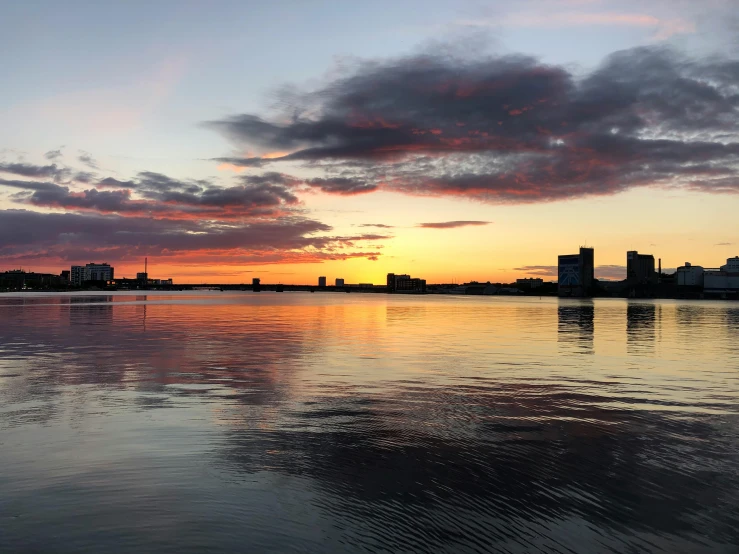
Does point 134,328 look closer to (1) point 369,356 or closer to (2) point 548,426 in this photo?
(1) point 369,356

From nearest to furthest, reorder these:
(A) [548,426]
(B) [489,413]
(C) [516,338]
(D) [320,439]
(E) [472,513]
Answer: (E) [472,513] → (D) [320,439] → (A) [548,426] → (B) [489,413] → (C) [516,338]

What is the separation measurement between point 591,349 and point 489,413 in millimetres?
25750

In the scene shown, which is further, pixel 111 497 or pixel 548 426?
pixel 548 426

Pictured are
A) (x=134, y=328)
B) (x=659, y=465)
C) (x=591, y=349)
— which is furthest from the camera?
(x=134, y=328)

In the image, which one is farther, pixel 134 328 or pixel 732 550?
pixel 134 328

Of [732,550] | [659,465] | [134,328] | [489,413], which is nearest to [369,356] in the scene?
[489,413]

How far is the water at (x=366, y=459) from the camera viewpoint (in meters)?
9.77

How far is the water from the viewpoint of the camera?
977 centimetres

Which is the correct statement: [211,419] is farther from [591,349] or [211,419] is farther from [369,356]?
[591,349]

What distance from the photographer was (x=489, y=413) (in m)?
19.5

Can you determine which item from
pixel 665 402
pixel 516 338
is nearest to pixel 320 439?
pixel 665 402

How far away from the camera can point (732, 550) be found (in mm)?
9297

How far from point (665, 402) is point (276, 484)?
1709 centimetres

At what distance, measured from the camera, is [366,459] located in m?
13.9
